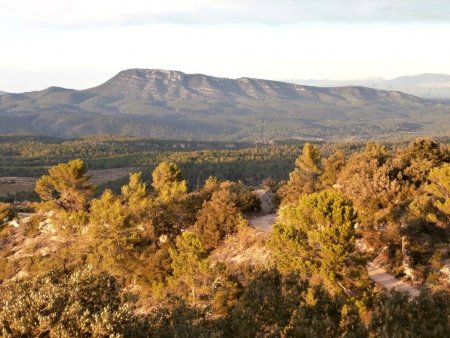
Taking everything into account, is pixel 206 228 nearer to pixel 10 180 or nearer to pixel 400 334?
pixel 400 334

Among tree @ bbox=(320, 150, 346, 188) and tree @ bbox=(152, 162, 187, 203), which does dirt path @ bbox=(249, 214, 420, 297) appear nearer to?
tree @ bbox=(320, 150, 346, 188)

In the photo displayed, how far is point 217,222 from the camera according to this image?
42031mm

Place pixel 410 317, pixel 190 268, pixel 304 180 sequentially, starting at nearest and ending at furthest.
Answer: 1. pixel 410 317
2. pixel 190 268
3. pixel 304 180

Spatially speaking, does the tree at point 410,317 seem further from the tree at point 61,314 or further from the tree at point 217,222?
the tree at point 217,222

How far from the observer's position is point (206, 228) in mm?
41844

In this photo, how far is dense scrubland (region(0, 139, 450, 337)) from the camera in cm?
1783

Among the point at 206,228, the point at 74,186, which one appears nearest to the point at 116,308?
the point at 206,228

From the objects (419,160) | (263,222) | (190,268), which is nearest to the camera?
(190,268)

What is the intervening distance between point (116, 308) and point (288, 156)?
6415 inches

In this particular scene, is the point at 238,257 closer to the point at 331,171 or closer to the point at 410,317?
the point at 410,317

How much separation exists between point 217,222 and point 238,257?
19.0 ft

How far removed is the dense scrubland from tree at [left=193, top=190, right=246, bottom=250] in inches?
4.4

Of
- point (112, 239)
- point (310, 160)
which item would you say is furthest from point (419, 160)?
point (112, 239)

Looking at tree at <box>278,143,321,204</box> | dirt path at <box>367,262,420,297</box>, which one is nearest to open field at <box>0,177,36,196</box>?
tree at <box>278,143,321,204</box>
